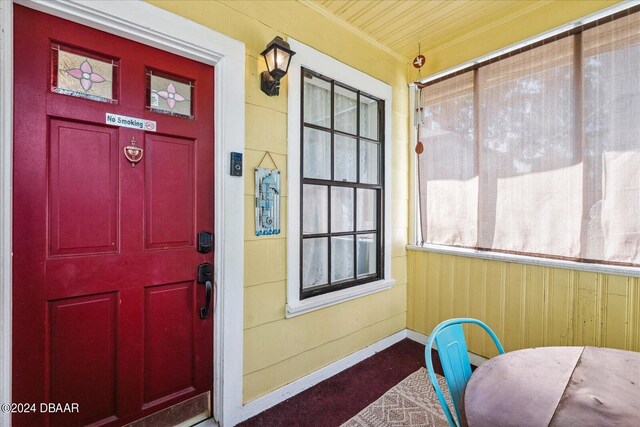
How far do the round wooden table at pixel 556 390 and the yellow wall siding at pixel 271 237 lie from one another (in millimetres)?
1233

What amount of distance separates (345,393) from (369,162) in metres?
1.88

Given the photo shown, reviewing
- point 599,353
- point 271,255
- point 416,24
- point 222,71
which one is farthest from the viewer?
point 416,24

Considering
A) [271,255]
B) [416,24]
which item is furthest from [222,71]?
[416,24]

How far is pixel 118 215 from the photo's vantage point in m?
1.47

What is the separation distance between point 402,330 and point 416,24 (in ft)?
9.27

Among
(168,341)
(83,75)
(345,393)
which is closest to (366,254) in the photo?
(345,393)

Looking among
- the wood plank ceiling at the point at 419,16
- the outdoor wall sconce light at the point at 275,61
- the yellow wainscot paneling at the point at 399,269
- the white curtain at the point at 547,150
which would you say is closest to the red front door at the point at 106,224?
the outdoor wall sconce light at the point at 275,61

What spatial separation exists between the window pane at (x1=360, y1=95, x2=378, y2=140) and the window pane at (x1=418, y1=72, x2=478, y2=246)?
1.74 feet

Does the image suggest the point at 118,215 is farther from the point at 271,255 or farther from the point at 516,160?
the point at 516,160

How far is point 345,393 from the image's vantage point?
2.09 metres

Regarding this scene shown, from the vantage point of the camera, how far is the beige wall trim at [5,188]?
1.18 meters

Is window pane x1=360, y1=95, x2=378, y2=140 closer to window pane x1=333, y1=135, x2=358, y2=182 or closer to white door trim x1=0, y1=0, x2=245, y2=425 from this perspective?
window pane x1=333, y1=135, x2=358, y2=182

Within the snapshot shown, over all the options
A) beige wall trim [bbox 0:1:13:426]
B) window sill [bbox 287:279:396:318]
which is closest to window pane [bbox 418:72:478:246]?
window sill [bbox 287:279:396:318]

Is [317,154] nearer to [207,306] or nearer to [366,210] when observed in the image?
[366,210]
